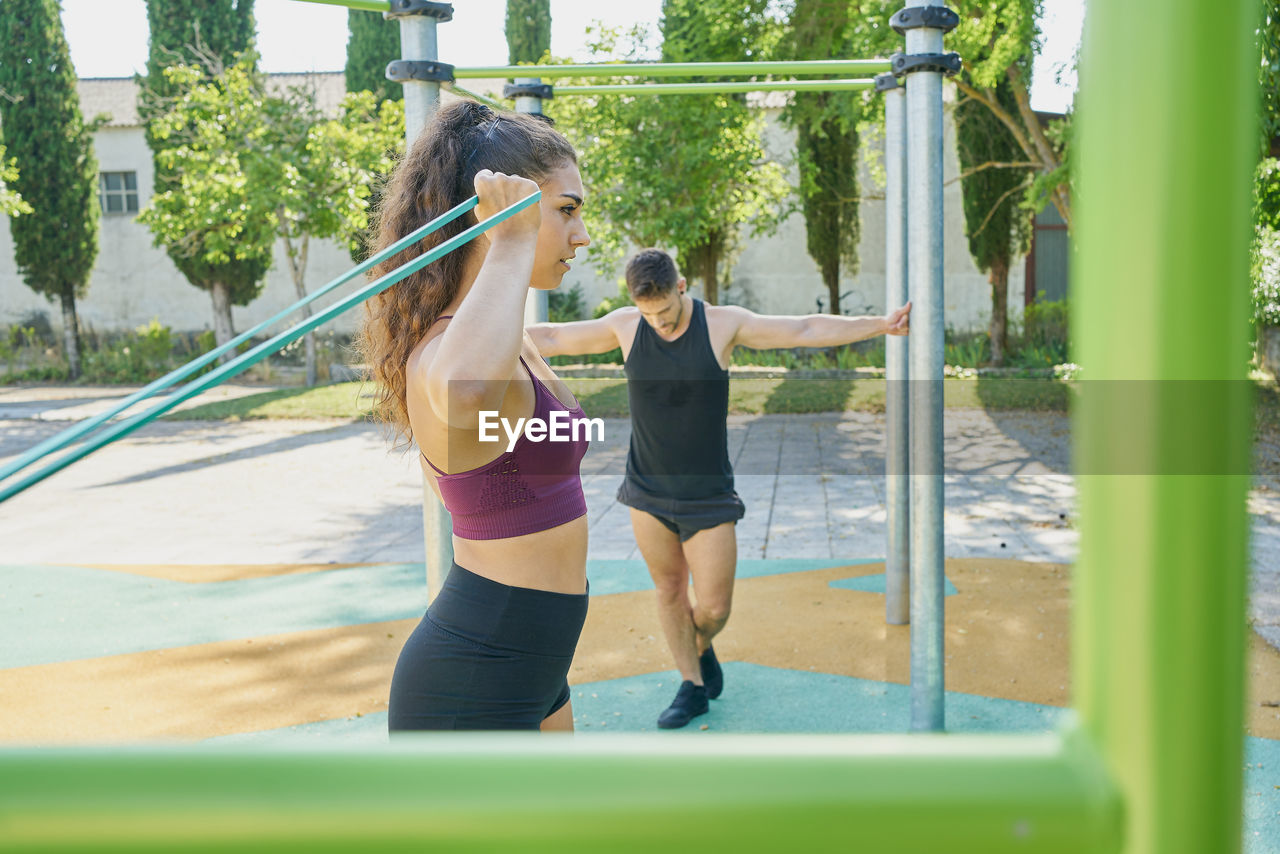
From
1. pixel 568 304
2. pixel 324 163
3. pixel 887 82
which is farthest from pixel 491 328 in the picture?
pixel 568 304

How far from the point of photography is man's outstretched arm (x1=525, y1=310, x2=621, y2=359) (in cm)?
378

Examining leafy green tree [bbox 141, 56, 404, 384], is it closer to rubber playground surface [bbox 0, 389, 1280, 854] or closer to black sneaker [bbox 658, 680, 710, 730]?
rubber playground surface [bbox 0, 389, 1280, 854]

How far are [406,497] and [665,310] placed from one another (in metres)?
5.44

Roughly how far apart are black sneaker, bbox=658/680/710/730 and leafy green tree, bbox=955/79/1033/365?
13.3 m

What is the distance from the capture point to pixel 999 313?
1600 centimetres

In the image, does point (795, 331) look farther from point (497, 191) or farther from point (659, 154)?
point (659, 154)

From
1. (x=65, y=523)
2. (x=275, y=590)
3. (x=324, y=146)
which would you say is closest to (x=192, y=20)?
(x=324, y=146)

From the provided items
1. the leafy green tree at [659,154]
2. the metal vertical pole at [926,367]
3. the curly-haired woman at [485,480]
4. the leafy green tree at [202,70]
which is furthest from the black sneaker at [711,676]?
the leafy green tree at [202,70]

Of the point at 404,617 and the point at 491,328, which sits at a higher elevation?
the point at 491,328

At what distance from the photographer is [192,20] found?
1920 cm

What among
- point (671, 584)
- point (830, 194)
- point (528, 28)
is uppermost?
point (528, 28)

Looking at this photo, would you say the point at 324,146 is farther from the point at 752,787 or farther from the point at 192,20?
the point at 752,787

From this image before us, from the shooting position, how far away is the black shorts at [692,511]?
387 centimetres

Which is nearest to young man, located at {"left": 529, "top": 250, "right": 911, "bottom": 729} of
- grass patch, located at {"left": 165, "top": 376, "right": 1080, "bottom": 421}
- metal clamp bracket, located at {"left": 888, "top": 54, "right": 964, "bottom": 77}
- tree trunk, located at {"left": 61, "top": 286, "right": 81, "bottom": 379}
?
metal clamp bracket, located at {"left": 888, "top": 54, "right": 964, "bottom": 77}
